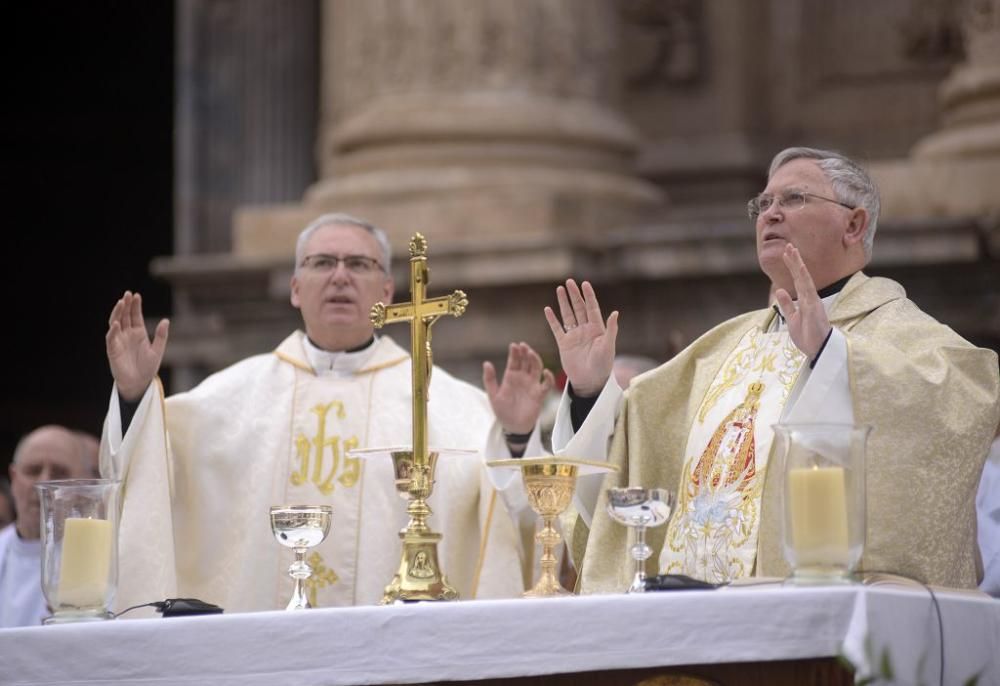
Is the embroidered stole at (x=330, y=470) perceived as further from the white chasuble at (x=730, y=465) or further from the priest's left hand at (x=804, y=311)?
the priest's left hand at (x=804, y=311)

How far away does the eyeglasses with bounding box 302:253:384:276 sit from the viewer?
655 centimetres

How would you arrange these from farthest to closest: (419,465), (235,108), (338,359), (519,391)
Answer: (235,108), (338,359), (519,391), (419,465)

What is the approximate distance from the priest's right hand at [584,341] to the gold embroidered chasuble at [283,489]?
2.21 ft

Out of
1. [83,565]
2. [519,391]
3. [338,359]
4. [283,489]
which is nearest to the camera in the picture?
[83,565]

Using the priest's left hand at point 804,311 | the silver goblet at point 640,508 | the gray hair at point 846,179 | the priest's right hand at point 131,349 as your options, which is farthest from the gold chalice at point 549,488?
the priest's right hand at point 131,349

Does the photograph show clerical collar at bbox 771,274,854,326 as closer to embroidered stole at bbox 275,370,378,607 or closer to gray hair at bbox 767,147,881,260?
gray hair at bbox 767,147,881,260

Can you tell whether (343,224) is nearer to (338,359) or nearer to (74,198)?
(338,359)

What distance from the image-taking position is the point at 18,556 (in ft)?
26.4

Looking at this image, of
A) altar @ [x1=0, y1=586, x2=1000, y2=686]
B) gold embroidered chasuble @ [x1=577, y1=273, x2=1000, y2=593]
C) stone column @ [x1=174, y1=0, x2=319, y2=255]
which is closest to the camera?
altar @ [x1=0, y1=586, x2=1000, y2=686]

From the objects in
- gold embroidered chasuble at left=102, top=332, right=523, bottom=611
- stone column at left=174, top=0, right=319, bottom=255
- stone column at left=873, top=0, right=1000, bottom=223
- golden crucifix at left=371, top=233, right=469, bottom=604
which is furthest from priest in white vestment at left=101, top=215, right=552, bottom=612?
stone column at left=174, top=0, right=319, bottom=255

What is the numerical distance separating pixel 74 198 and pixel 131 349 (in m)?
11.8

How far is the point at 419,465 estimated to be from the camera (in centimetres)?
525

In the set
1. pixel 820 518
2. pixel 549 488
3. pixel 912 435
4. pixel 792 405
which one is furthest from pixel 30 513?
pixel 820 518

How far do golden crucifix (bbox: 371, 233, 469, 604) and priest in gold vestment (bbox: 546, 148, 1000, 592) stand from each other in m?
0.31
